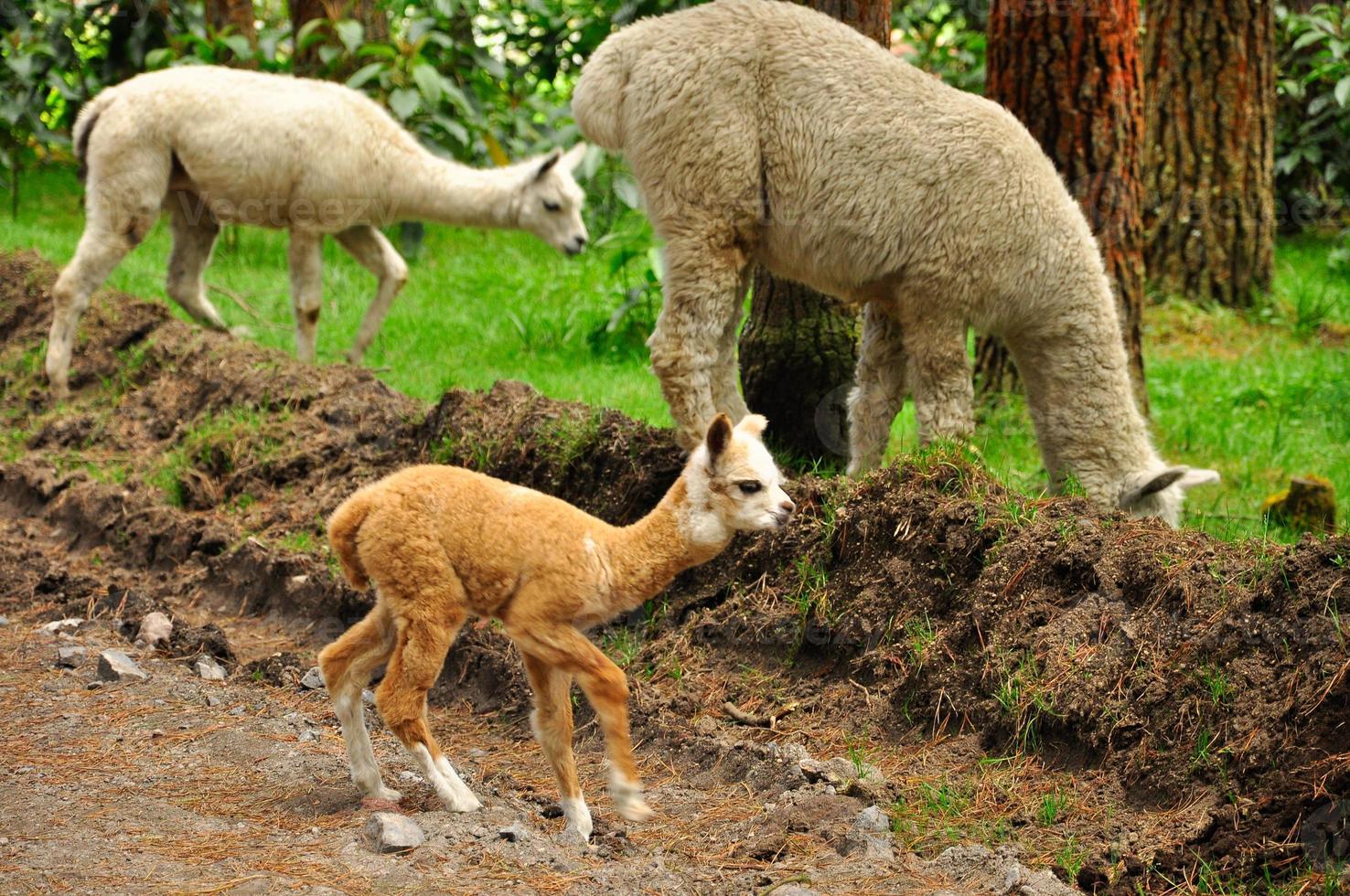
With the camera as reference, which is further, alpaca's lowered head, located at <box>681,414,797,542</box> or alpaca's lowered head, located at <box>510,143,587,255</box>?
alpaca's lowered head, located at <box>510,143,587,255</box>

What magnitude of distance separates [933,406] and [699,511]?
103 inches

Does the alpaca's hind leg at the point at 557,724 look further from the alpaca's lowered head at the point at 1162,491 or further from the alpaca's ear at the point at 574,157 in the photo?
the alpaca's ear at the point at 574,157

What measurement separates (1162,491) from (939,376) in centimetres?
121

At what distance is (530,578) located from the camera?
14.7 ft

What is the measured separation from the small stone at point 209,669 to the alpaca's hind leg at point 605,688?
7.16 feet

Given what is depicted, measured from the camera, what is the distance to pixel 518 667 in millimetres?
5895

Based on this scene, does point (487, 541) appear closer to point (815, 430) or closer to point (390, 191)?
point (815, 430)

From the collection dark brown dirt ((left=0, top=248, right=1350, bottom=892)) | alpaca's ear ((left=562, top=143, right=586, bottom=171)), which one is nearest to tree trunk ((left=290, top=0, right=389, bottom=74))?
alpaca's ear ((left=562, top=143, right=586, bottom=171))

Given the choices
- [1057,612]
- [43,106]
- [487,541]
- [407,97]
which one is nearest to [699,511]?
[487,541]

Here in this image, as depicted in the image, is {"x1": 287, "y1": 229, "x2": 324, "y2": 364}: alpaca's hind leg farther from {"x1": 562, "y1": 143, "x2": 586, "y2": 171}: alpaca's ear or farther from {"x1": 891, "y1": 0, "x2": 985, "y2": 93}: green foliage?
{"x1": 891, "y1": 0, "x2": 985, "y2": 93}: green foliage

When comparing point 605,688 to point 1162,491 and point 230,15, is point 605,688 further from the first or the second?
point 230,15

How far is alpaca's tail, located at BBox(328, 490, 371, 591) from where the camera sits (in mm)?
4676

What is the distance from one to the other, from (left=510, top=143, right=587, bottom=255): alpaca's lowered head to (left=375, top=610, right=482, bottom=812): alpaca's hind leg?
6.40 meters

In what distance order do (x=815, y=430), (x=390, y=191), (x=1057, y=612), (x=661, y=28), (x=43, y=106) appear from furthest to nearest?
(x=43, y=106)
(x=390, y=191)
(x=815, y=430)
(x=661, y=28)
(x=1057, y=612)
